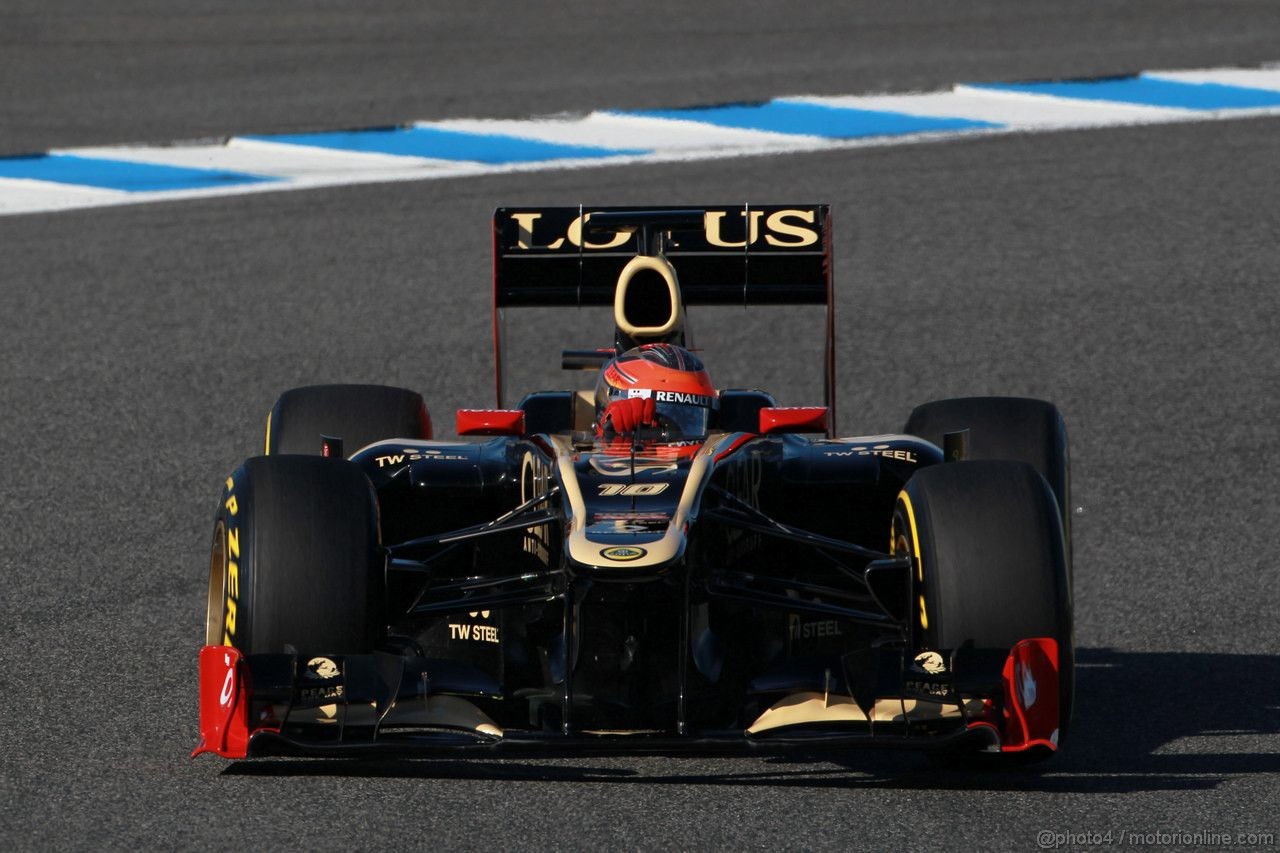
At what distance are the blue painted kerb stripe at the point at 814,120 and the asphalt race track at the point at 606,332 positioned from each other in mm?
412

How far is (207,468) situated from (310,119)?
21.5ft

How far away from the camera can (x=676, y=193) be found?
13.8 metres

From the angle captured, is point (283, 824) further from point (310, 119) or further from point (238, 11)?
point (238, 11)

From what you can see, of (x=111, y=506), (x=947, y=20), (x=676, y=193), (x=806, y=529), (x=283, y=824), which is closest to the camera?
(x=283, y=824)

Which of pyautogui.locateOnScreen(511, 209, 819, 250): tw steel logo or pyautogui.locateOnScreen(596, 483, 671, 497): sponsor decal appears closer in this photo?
pyautogui.locateOnScreen(596, 483, 671, 497): sponsor decal

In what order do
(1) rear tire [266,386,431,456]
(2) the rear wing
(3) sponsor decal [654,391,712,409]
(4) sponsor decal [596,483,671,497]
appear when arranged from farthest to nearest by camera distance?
(2) the rear wing, (1) rear tire [266,386,431,456], (3) sponsor decal [654,391,712,409], (4) sponsor decal [596,483,671,497]

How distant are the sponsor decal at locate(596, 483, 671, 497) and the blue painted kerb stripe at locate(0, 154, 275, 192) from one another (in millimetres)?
8567

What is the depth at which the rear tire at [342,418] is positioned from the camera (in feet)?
25.5

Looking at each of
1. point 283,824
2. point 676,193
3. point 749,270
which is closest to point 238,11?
point 676,193

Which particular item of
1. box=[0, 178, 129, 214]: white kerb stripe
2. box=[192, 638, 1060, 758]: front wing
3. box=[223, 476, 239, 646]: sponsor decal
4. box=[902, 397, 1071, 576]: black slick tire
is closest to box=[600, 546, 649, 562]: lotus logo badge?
box=[192, 638, 1060, 758]: front wing

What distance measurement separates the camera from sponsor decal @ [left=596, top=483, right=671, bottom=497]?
6.44m

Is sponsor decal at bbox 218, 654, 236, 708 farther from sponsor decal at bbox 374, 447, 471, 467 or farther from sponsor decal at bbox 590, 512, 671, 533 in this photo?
sponsor decal at bbox 374, 447, 471, 467

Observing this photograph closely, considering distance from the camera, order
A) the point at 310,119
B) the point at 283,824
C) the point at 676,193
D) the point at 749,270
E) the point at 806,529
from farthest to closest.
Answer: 1. the point at 310,119
2. the point at 676,193
3. the point at 749,270
4. the point at 806,529
5. the point at 283,824

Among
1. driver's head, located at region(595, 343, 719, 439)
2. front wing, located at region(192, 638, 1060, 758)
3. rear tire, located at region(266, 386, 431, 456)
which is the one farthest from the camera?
rear tire, located at region(266, 386, 431, 456)
